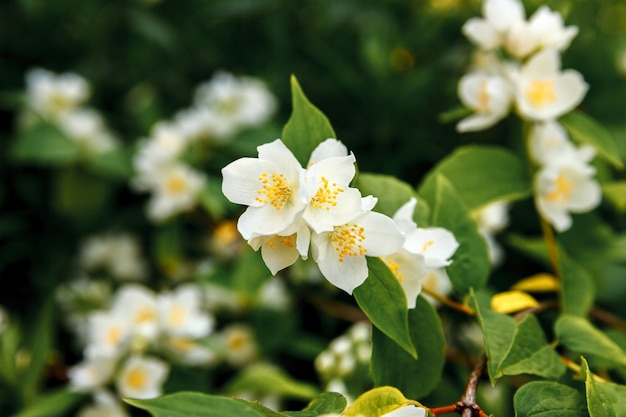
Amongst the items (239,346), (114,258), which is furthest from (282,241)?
(114,258)

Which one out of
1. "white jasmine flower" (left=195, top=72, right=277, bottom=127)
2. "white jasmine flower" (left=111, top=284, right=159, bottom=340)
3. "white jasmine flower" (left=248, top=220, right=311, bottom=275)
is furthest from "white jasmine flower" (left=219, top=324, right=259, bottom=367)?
"white jasmine flower" (left=248, top=220, right=311, bottom=275)

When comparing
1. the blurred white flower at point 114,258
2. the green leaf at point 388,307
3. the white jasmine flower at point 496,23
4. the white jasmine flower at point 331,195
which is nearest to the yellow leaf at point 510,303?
the green leaf at point 388,307

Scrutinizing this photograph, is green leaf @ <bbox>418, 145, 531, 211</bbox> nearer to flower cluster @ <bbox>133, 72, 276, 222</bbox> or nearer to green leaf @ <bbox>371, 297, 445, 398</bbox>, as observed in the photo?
green leaf @ <bbox>371, 297, 445, 398</bbox>

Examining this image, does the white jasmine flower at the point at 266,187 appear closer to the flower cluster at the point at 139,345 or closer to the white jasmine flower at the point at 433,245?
the white jasmine flower at the point at 433,245

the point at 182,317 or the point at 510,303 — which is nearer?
the point at 510,303

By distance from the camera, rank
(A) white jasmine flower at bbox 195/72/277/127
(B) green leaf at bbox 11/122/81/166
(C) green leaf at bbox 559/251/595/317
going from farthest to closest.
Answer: (A) white jasmine flower at bbox 195/72/277/127
(B) green leaf at bbox 11/122/81/166
(C) green leaf at bbox 559/251/595/317

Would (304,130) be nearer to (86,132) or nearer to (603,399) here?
(603,399)

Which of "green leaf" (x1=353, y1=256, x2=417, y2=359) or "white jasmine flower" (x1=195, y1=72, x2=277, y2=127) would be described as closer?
"green leaf" (x1=353, y1=256, x2=417, y2=359)

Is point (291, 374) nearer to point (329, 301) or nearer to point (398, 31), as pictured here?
point (329, 301)
